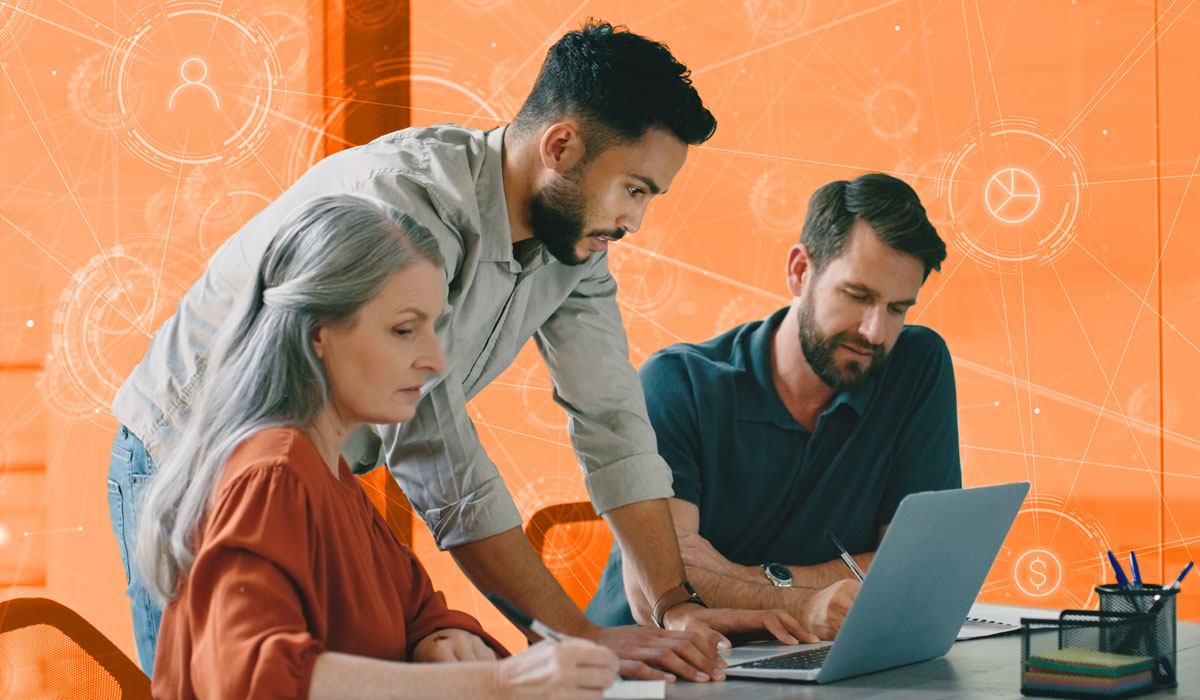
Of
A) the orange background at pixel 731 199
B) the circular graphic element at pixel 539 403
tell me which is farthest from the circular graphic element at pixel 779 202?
the circular graphic element at pixel 539 403

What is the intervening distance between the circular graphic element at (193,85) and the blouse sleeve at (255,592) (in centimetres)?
203

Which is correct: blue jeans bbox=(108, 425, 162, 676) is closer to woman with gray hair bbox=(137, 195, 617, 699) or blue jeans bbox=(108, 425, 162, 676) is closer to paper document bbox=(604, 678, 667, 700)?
woman with gray hair bbox=(137, 195, 617, 699)

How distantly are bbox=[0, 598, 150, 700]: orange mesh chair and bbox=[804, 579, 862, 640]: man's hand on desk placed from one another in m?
0.87

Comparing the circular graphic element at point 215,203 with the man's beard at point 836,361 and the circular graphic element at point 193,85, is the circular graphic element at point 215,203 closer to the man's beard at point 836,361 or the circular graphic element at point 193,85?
the circular graphic element at point 193,85

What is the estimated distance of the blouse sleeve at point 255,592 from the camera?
0.99m

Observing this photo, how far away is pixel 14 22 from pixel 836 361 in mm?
1931

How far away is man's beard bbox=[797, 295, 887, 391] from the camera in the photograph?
2.12 metres

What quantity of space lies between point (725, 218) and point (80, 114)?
157 cm

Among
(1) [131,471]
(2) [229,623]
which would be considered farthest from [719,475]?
(2) [229,623]

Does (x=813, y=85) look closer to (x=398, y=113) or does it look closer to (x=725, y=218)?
(x=725, y=218)

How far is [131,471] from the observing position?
1569 mm

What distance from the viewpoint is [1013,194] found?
3.07 metres

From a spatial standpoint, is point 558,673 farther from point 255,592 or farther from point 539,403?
point 539,403

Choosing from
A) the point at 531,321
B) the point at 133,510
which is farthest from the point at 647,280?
the point at 133,510
